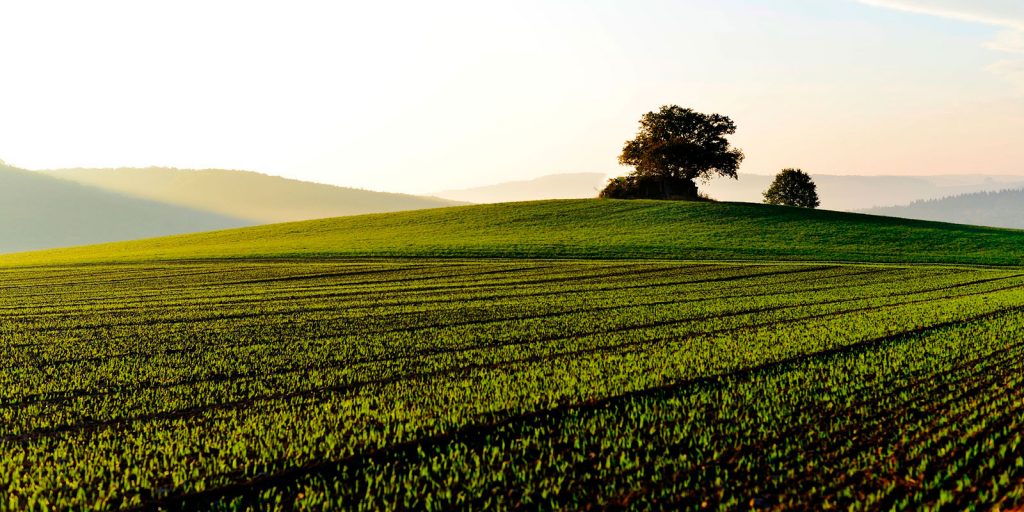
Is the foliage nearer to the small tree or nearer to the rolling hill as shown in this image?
the small tree

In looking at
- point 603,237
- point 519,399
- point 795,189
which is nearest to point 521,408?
point 519,399

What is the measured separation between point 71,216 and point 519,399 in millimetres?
196922

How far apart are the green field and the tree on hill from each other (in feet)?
194

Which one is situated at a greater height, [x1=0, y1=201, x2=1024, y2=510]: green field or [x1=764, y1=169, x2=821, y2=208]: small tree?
[x1=764, y1=169, x2=821, y2=208]: small tree

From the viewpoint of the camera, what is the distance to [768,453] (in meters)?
7.52

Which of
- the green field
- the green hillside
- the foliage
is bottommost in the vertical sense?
the green field

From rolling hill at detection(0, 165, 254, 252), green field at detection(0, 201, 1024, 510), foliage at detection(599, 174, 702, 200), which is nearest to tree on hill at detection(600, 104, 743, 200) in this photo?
foliage at detection(599, 174, 702, 200)

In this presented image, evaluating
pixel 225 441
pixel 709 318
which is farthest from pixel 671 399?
pixel 709 318

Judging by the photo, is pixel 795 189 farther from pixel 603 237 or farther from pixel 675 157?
pixel 603 237

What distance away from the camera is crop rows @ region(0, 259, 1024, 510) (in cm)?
682

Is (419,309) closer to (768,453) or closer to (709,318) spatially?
(709,318)

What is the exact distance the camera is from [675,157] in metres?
84.6

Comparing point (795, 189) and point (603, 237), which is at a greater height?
point (795, 189)

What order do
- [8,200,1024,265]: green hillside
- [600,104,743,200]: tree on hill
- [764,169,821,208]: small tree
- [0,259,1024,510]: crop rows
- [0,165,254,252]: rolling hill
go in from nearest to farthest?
[0,259,1024,510]: crop rows → [8,200,1024,265]: green hillside → [600,104,743,200]: tree on hill → [764,169,821,208]: small tree → [0,165,254,252]: rolling hill
